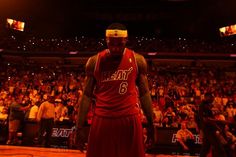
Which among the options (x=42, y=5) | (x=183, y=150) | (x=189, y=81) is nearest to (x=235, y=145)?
(x=183, y=150)

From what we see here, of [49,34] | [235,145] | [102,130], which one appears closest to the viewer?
[102,130]

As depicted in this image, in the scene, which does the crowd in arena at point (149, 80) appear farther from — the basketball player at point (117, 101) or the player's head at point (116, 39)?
the player's head at point (116, 39)

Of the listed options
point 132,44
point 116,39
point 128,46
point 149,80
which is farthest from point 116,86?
point 132,44

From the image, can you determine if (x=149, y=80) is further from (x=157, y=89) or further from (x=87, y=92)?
(x=87, y=92)

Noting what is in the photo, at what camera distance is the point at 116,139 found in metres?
2.82

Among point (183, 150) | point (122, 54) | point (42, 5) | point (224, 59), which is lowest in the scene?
point (183, 150)

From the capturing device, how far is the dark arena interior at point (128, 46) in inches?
486

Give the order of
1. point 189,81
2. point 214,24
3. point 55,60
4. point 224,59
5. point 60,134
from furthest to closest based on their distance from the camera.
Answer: point 214,24 < point 55,60 < point 224,59 < point 189,81 < point 60,134

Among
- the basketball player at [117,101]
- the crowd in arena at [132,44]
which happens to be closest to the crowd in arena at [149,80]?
the crowd in arena at [132,44]

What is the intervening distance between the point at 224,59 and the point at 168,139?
10023mm

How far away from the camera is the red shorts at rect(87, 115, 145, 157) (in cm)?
280

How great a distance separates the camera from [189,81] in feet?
56.7

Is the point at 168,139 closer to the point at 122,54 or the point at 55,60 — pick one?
the point at 122,54

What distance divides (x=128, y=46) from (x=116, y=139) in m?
17.8
